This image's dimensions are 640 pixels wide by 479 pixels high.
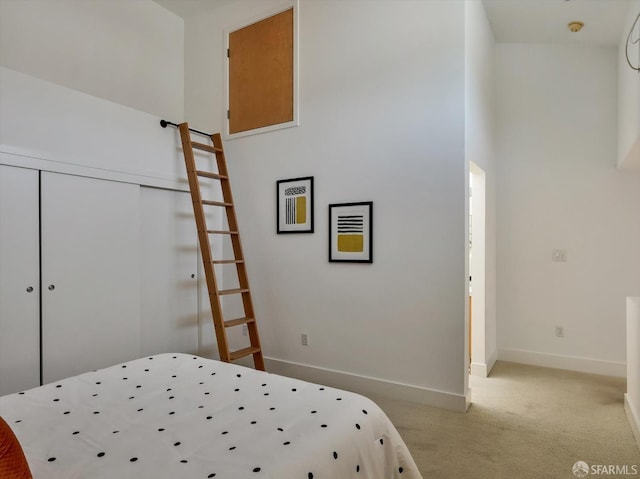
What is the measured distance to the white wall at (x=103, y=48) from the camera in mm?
2936

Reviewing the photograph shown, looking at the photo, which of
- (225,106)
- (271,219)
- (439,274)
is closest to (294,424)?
(439,274)

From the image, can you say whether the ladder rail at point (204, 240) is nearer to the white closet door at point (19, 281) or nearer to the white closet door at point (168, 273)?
the white closet door at point (168, 273)

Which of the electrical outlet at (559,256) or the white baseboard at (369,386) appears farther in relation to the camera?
the electrical outlet at (559,256)

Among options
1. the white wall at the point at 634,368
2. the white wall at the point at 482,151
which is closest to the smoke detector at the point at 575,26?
the white wall at the point at 482,151

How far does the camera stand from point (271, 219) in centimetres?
354

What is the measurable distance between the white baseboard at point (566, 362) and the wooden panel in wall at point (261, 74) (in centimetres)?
310

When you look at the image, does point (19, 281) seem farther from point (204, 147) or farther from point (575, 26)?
point (575, 26)

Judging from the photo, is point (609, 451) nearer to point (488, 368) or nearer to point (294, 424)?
point (488, 368)

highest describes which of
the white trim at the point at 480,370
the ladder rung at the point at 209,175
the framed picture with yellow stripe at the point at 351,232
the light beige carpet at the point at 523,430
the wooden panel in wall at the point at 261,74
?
the wooden panel in wall at the point at 261,74

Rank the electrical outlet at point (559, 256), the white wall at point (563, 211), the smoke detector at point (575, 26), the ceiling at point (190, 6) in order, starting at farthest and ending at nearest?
the ceiling at point (190, 6)
the electrical outlet at point (559, 256)
the white wall at point (563, 211)
the smoke detector at point (575, 26)

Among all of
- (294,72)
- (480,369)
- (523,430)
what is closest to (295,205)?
(294,72)

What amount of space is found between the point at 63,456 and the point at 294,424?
66 centimetres

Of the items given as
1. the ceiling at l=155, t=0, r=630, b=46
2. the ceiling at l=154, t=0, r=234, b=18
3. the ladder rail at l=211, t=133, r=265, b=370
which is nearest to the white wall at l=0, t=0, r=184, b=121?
the ceiling at l=154, t=0, r=234, b=18

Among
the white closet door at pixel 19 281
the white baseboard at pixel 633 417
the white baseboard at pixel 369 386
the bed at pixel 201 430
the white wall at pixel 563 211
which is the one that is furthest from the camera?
the white wall at pixel 563 211
